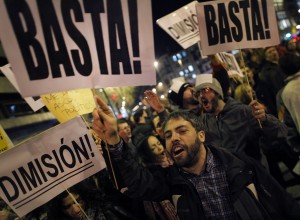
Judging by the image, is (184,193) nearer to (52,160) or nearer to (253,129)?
(52,160)

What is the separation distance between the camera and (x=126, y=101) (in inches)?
1845

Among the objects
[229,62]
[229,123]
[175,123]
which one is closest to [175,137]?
[175,123]

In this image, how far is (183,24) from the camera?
575cm

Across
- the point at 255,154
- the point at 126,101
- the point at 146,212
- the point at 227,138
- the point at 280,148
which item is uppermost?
the point at 227,138

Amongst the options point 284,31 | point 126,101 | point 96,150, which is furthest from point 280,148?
point 284,31

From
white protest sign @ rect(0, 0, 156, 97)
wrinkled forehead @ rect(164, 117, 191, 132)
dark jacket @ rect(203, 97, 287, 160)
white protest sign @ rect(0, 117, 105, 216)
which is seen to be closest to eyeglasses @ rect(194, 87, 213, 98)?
dark jacket @ rect(203, 97, 287, 160)

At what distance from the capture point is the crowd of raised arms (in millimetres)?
2609

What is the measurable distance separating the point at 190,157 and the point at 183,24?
369 centimetres

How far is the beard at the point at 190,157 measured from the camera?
2.68 meters

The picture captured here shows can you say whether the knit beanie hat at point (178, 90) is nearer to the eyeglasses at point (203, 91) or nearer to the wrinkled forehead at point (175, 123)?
the eyeglasses at point (203, 91)

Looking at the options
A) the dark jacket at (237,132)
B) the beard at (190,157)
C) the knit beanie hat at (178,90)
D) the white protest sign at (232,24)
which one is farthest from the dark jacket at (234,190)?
the knit beanie hat at (178,90)

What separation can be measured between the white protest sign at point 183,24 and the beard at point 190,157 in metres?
3.16

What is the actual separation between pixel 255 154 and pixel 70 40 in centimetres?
277

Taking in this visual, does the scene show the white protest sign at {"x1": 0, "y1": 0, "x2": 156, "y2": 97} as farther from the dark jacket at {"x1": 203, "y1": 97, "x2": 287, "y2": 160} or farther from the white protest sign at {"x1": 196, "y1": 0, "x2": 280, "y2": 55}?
the dark jacket at {"x1": 203, "y1": 97, "x2": 287, "y2": 160}
